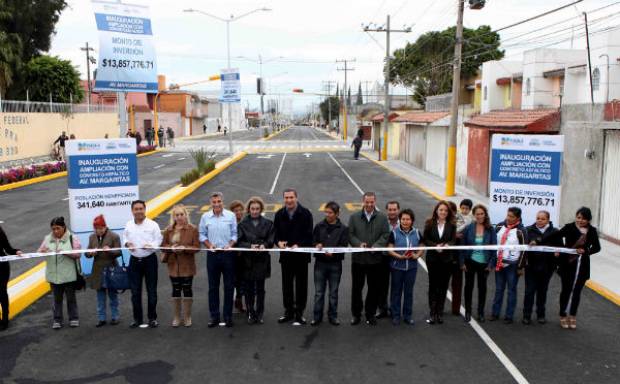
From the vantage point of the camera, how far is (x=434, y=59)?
→ 61.8 metres

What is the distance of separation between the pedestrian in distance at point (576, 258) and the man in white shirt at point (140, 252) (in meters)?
5.54

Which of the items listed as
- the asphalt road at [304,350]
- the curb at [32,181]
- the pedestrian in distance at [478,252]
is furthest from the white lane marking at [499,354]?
the curb at [32,181]

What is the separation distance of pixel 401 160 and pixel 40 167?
22.7 meters

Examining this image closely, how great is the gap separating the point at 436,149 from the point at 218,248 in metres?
22.9

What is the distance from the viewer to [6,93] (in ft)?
149

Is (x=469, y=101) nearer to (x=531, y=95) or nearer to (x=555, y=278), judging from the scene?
(x=531, y=95)

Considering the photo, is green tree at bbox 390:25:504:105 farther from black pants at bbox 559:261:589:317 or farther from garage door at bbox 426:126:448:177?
black pants at bbox 559:261:589:317

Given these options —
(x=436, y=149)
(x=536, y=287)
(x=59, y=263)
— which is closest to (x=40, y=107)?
(x=436, y=149)

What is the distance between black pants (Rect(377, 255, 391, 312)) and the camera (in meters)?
7.89

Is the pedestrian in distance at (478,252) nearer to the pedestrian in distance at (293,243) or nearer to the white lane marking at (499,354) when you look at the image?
the white lane marking at (499,354)

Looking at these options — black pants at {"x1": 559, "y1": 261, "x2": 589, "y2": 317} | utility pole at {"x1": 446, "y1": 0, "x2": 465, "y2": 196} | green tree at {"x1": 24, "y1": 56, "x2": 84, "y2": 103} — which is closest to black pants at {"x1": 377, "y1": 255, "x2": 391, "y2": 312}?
black pants at {"x1": 559, "y1": 261, "x2": 589, "y2": 317}

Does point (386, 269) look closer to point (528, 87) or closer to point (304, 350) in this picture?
point (304, 350)

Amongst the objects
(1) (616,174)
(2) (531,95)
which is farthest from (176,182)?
(1) (616,174)

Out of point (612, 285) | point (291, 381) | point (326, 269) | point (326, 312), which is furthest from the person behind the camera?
point (612, 285)
